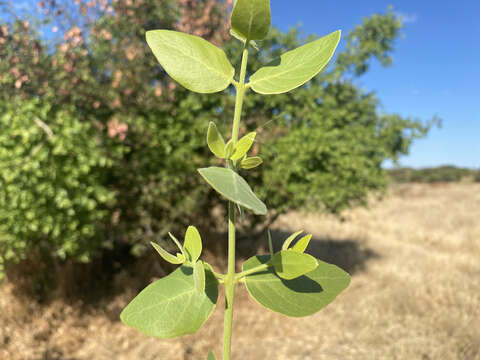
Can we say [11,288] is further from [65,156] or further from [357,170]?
[357,170]

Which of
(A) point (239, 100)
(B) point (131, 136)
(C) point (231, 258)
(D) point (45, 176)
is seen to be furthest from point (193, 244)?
(B) point (131, 136)

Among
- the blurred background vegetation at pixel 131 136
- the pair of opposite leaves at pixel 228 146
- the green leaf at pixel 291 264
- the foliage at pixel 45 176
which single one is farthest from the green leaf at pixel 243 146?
the foliage at pixel 45 176

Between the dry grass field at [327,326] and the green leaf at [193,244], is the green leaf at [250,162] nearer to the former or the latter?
the green leaf at [193,244]

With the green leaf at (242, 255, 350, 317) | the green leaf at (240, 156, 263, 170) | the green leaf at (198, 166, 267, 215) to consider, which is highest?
the green leaf at (240, 156, 263, 170)

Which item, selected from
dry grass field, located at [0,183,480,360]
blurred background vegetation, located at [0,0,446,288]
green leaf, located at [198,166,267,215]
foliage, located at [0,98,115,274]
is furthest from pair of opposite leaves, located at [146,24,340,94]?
dry grass field, located at [0,183,480,360]

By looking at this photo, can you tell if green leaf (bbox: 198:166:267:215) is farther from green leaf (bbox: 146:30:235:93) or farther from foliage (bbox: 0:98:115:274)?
foliage (bbox: 0:98:115:274)

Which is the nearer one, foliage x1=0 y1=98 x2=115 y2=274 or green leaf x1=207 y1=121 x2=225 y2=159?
green leaf x1=207 y1=121 x2=225 y2=159

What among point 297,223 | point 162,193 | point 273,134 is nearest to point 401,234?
point 297,223
